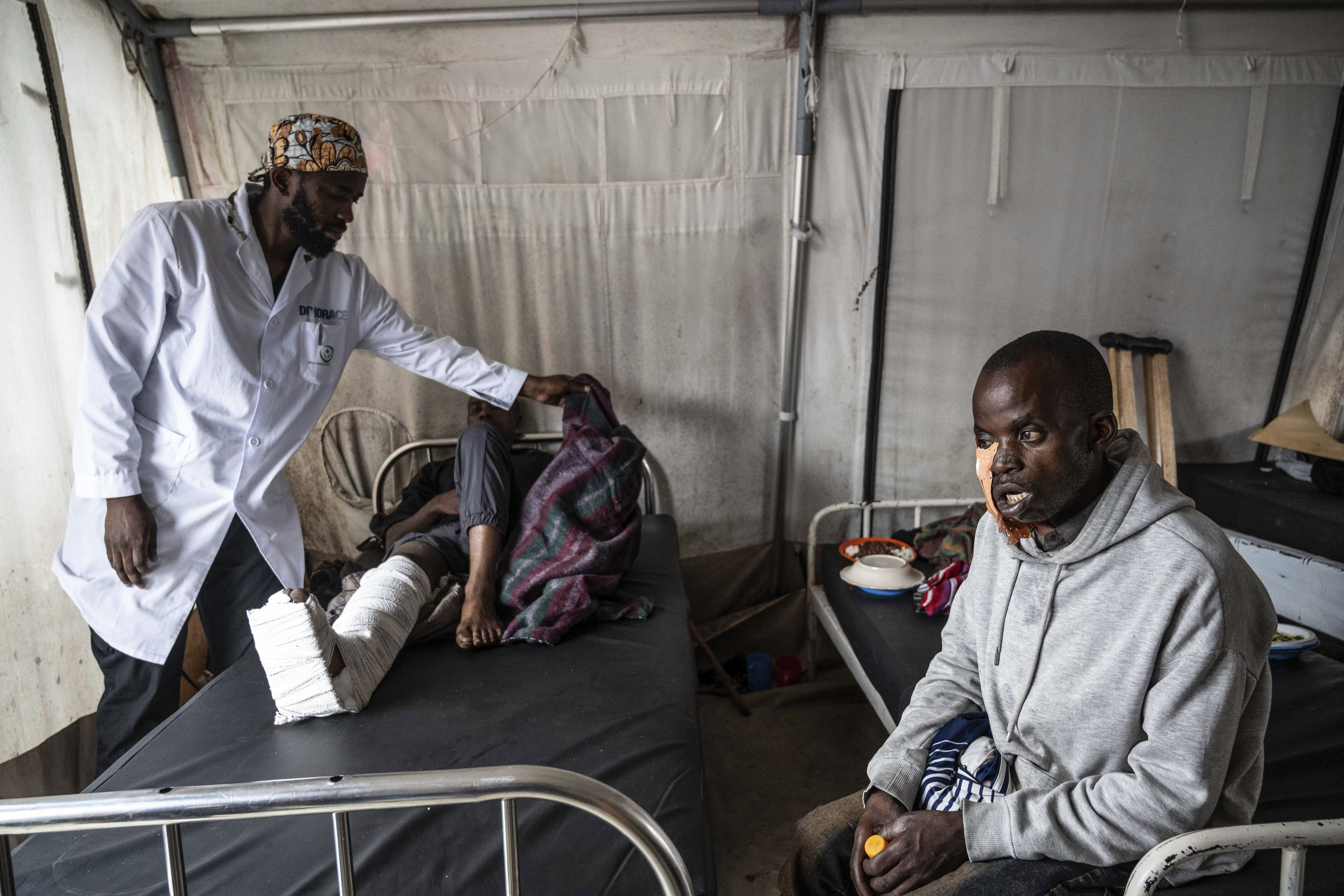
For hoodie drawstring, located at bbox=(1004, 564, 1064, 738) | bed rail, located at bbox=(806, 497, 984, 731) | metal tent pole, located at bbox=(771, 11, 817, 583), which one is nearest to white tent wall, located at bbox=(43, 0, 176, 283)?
metal tent pole, located at bbox=(771, 11, 817, 583)

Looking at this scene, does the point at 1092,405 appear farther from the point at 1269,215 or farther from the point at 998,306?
the point at 1269,215

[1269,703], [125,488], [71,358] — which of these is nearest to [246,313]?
[125,488]

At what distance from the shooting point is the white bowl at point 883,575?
9.48ft

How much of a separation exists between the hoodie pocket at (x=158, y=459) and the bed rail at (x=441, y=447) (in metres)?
1.28

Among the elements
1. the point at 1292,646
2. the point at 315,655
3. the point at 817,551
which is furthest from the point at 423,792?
the point at 817,551

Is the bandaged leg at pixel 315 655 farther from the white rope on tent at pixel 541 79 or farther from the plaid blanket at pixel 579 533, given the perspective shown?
the white rope on tent at pixel 541 79

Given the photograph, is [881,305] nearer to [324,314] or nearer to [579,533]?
[579,533]

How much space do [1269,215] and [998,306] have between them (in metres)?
1.23

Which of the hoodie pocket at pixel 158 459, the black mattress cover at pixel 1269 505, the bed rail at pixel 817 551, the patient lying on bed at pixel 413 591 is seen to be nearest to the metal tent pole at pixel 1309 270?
the black mattress cover at pixel 1269 505

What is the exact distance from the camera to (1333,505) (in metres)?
3.07

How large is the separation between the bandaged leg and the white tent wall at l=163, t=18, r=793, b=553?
1.62 metres

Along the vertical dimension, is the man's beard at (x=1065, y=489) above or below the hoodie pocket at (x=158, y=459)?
above

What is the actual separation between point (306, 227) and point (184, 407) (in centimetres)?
62

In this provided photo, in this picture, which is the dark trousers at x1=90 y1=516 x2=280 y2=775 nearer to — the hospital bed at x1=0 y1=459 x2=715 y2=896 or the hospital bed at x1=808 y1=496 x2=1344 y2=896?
the hospital bed at x1=0 y1=459 x2=715 y2=896
